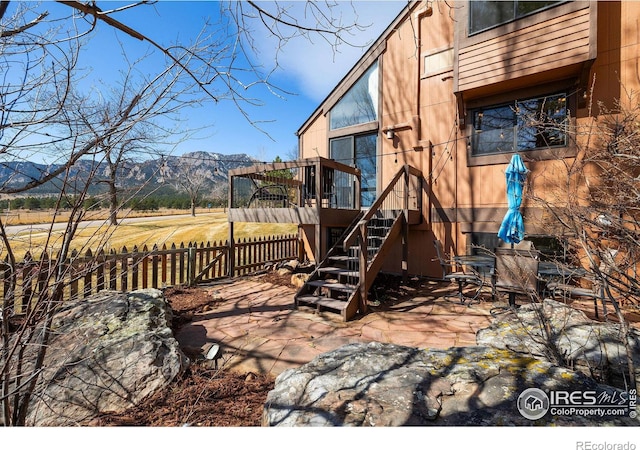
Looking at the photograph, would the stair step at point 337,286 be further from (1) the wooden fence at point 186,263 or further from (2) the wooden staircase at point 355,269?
(1) the wooden fence at point 186,263

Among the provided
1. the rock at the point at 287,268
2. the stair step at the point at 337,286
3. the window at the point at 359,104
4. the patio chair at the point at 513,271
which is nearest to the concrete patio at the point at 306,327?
the stair step at the point at 337,286

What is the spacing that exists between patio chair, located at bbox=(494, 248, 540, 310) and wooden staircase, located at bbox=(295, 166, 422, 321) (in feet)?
6.27

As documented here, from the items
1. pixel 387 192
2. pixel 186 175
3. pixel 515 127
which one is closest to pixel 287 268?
pixel 387 192

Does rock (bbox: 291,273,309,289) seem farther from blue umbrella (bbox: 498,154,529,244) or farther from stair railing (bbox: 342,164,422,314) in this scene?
blue umbrella (bbox: 498,154,529,244)

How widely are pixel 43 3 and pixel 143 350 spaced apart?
292 cm

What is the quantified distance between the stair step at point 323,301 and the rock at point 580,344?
1.97m

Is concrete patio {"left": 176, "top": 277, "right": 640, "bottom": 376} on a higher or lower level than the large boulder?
lower

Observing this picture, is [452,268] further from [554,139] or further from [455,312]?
[554,139]

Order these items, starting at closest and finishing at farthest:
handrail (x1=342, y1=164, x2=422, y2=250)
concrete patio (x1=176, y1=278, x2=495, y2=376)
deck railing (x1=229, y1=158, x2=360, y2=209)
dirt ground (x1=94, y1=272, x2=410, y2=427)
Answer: dirt ground (x1=94, y1=272, x2=410, y2=427) → concrete patio (x1=176, y1=278, x2=495, y2=376) → handrail (x1=342, y1=164, x2=422, y2=250) → deck railing (x1=229, y1=158, x2=360, y2=209)

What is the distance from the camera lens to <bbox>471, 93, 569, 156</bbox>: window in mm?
5629

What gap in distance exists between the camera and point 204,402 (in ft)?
8.04

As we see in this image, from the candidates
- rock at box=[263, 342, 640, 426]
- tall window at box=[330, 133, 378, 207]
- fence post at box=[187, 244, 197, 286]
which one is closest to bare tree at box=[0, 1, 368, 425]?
rock at box=[263, 342, 640, 426]

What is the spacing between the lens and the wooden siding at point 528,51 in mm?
4918

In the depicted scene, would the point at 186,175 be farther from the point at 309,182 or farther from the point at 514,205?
the point at 514,205
